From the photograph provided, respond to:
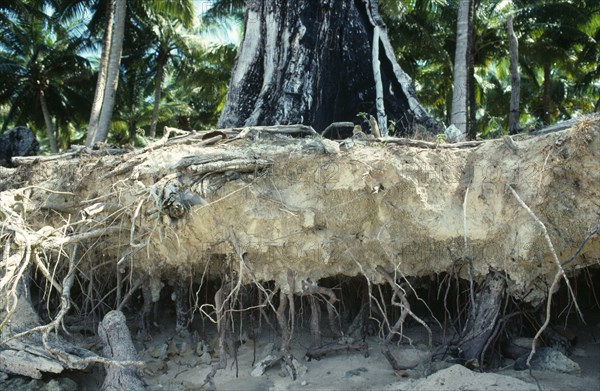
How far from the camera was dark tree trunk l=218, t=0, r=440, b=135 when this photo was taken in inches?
351

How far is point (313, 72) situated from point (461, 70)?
10.3ft

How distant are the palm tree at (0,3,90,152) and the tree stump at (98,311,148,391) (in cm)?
1665

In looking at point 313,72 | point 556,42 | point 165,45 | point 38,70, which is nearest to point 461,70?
point 313,72

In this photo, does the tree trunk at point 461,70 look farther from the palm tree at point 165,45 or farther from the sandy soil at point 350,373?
the palm tree at point 165,45

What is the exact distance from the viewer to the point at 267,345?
7.30m

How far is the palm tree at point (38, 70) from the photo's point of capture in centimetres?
2241

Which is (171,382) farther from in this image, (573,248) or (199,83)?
(199,83)

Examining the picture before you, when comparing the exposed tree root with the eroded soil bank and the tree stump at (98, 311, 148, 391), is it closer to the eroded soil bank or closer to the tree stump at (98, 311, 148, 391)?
the eroded soil bank

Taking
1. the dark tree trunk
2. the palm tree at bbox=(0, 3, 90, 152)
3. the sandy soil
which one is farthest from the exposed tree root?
the palm tree at bbox=(0, 3, 90, 152)

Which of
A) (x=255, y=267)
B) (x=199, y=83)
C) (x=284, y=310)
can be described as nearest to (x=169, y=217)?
(x=255, y=267)

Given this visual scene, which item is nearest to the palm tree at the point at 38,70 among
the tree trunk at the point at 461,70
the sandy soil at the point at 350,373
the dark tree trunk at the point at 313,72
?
the dark tree trunk at the point at 313,72

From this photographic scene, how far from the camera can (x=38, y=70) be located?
2330 centimetres

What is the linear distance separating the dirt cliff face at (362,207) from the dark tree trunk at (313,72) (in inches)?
94.2

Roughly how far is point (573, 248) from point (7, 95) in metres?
22.8
